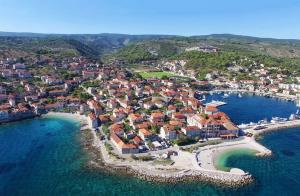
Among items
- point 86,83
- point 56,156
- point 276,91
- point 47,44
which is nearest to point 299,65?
point 276,91

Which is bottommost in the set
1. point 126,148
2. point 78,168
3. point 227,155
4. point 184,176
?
point 78,168

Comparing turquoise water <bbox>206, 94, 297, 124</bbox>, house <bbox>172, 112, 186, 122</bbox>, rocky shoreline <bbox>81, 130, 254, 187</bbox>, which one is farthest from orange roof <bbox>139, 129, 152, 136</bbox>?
turquoise water <bbox>206, 94, 297, 124</bbox>

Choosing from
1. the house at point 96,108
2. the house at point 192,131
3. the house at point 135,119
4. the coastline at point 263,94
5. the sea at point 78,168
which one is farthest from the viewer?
the coastline at point 263,94

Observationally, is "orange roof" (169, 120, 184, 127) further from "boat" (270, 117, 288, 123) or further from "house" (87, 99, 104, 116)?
"boat" (270, 117, 288, 123)

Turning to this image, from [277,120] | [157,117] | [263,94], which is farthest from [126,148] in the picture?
[263,94]

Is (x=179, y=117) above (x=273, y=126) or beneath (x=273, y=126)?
above

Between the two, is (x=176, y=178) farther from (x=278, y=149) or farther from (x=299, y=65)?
(x=299, y=65)

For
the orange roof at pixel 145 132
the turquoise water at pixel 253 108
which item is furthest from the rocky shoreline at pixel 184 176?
the turquoise water at pixel 253 108

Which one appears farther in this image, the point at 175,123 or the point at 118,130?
the point at 175,123

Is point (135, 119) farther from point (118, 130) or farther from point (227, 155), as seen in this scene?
point (227, 155)

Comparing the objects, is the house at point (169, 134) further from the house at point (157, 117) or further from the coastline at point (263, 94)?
the coastline at point (263, 94)
